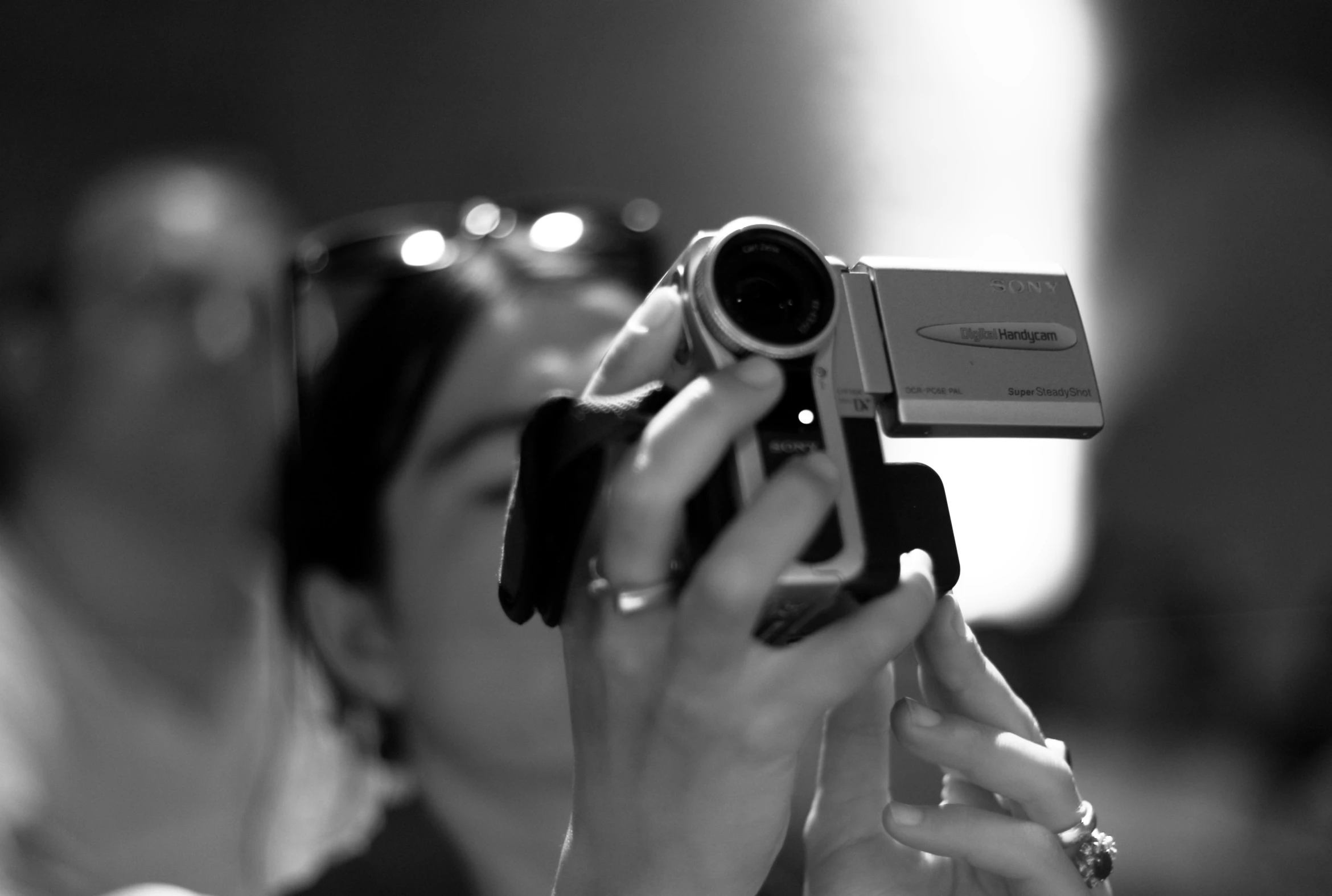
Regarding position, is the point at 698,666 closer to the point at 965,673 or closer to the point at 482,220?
the point at 965,673

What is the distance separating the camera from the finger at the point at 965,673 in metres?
Answer: 0.40

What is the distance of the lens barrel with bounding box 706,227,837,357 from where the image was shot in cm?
36

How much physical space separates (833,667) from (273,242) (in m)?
0.65

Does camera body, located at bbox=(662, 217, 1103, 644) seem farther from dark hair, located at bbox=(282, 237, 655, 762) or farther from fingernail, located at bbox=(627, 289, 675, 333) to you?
dark hair, located at bbox=(282, 237, 655, 762)

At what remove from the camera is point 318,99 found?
0.85 meters

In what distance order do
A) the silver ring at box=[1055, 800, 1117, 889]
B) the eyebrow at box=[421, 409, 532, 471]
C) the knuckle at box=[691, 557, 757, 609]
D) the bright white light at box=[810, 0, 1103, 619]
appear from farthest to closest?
the bright white light at box=[810, 0, 1103, 619], the eyebrow at box=[421, 409, 532, 471], the silver ring at box=[1055, 800, 1117, 889], the knuckle at box=[691, 557, 757, 609]

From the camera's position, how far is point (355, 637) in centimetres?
73

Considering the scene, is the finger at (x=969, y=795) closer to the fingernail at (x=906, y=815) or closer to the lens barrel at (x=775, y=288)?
the fingernail at (x=906, y=815)

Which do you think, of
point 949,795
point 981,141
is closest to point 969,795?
point 949,795

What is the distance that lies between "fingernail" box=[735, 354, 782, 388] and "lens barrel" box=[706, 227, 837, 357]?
0.02 m

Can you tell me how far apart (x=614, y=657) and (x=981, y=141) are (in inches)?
24.7

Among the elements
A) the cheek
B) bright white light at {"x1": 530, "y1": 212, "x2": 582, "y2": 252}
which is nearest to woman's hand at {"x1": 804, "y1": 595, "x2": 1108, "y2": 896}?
the cheek

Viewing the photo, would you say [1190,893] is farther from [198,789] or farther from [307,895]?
[198,789]

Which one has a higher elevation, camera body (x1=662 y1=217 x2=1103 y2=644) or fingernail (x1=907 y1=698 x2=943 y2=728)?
camera body (x1=662 y1=217 x2=1103 y2=644)
